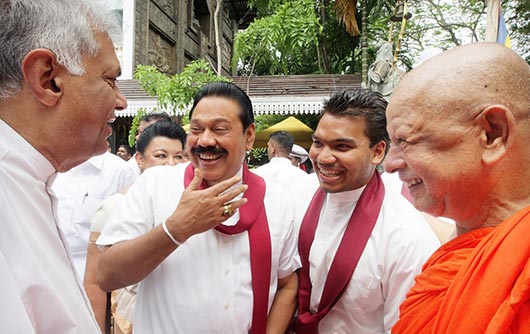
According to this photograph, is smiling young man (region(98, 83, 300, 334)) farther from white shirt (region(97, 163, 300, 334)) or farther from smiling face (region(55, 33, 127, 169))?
smiling face (region(55, 33, 127, 169))

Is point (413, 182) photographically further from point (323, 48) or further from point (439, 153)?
point (323, 48)

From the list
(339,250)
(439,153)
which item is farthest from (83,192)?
(439,153)

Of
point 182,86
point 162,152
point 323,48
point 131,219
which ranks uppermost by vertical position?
point 323,48

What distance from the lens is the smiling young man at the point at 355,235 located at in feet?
5.93

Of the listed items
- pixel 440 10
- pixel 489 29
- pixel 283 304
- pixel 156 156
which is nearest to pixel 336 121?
pixel 283 304

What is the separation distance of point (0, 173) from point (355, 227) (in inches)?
57.4

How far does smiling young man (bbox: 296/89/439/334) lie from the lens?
181 centimetres

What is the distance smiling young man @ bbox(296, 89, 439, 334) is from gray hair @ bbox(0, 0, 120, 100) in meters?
1.22

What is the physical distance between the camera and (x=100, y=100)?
4.01 ft

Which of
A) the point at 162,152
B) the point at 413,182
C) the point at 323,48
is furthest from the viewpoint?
the point at 323,48

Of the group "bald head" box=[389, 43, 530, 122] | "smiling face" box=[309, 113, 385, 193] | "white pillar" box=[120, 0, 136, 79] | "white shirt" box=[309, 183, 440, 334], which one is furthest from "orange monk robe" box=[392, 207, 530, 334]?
"white pillar" box=[120, 0, 136, 79]

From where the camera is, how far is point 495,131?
1.02 metres

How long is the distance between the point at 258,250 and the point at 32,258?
1062 millimetres

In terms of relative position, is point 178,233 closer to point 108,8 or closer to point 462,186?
point 108,8
